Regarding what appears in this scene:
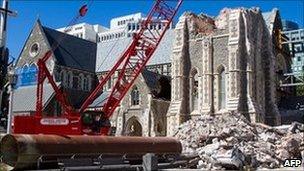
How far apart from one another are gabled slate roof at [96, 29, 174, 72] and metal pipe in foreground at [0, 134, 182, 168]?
2599 centimetres

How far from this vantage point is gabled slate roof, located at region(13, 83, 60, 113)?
4153 cm

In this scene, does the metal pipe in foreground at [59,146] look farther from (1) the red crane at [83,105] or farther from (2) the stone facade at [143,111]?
(2) the stone facade at [143,111]

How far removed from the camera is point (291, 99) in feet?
140

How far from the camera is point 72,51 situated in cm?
4950

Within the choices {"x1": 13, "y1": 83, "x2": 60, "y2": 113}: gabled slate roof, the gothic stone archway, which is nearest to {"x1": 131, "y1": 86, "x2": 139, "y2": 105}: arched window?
the gothic stone archway

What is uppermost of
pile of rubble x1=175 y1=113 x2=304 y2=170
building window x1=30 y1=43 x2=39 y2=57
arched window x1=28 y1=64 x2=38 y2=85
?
building window x1=30 y1=43 x2=39 y2=57

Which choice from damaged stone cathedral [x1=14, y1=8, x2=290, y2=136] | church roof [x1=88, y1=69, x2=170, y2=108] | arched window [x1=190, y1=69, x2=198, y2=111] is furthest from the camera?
church roof [x1=88, y1=69, x2=170, y2=108]

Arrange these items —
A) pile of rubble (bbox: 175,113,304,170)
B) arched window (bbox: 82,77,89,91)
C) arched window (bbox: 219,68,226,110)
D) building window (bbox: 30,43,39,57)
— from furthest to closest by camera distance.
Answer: arched window (bbox: 82,77,89,91), building window (bbox: 30,43,39,57), arched window (bbox: 219,68,226,110), pile of rubble (bbox: 175,113,304,170)

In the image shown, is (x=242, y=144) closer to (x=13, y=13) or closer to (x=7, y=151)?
(x=7, y=151)

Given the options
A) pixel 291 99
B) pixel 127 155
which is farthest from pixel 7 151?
pixel 291 99

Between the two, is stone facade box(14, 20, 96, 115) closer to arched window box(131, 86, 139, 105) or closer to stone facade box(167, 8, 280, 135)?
arched window box(131, 86, 139, 105)

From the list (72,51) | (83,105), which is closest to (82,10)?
(83,105)

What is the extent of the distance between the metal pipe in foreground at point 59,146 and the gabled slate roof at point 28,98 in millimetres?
21904

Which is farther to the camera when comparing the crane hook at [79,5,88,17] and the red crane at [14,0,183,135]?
the crane hook at [79,5,88,17]
